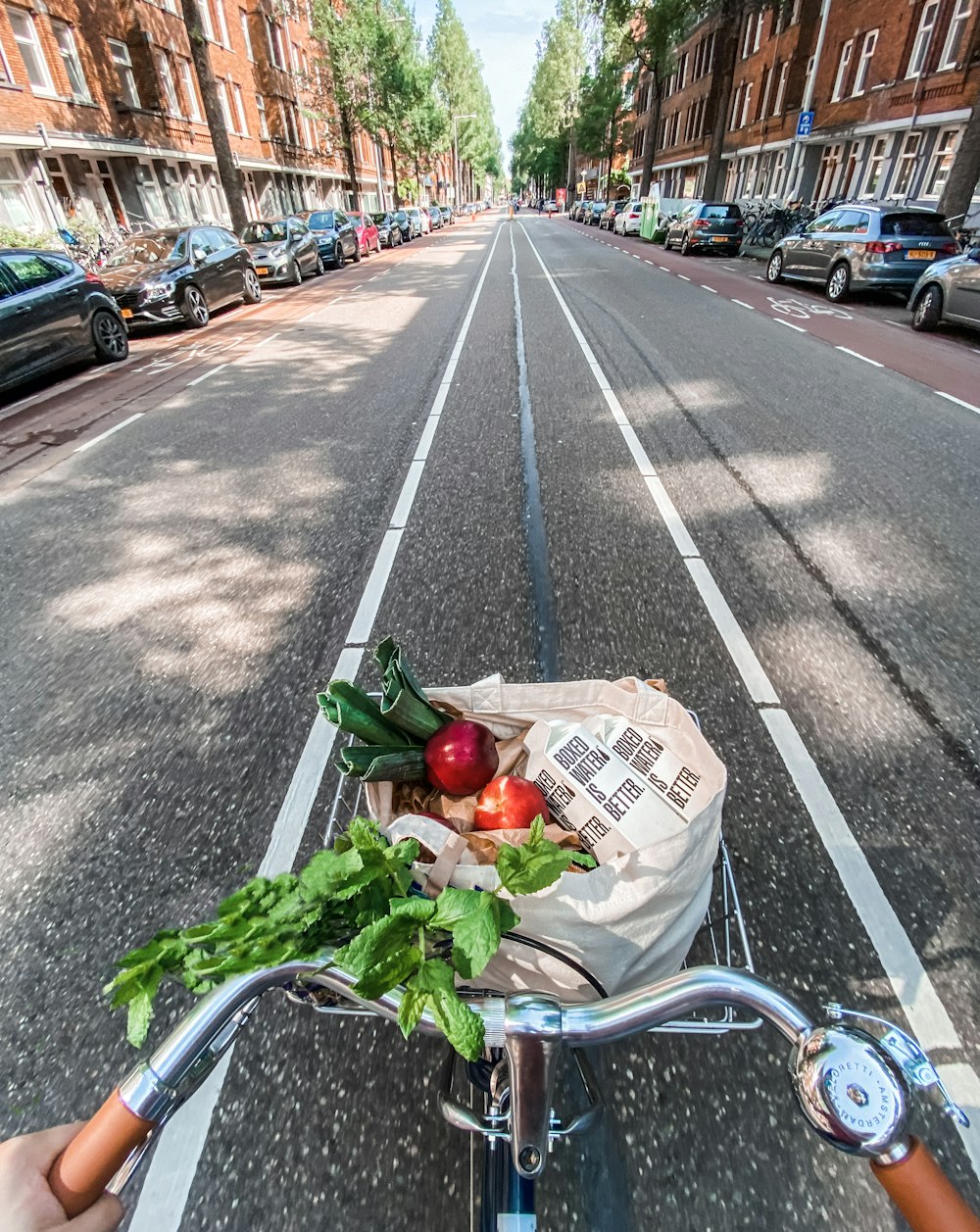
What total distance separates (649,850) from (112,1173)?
3.13ft

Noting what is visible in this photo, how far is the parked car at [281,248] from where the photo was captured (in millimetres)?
18109

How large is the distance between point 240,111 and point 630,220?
19.9 meters

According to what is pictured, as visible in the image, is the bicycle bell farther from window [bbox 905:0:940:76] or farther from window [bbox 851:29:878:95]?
window [bbox 851:29:878:95]

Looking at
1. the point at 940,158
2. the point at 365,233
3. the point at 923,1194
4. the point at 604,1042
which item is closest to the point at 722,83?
the point at 940,158

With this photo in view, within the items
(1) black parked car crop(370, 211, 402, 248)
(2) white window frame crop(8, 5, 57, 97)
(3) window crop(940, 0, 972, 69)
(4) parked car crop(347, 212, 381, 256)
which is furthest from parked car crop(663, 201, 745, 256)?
(2) white window frame crop(8, 5, 57, 97)

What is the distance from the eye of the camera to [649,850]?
4.32 feet

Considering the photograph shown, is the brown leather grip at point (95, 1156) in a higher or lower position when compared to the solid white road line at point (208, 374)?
higher

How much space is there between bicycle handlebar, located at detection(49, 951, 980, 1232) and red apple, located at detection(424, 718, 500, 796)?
1.66 feet

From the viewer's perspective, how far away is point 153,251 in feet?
42.9

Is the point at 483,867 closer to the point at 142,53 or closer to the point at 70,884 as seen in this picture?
the point at 70,884

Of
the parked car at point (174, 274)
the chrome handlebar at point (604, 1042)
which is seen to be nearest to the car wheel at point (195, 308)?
the parked car at point (174, 274)

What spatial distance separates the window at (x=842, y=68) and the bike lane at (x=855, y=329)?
15054 mm

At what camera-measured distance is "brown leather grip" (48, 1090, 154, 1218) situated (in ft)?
2.36

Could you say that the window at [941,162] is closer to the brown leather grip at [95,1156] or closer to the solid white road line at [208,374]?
the solid white road line at [208,374]
